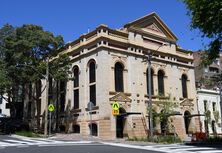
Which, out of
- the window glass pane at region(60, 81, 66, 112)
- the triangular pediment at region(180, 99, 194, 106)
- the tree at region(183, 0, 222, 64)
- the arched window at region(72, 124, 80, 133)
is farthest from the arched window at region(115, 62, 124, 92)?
the tree at region(183, 0, 222, 64)

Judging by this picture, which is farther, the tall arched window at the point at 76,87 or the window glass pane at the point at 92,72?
the tall arched window at the point at 76,87

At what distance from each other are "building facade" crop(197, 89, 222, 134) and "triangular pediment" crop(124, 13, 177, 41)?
38.8 feet

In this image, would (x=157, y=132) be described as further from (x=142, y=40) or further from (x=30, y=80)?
(x=30, y=80)

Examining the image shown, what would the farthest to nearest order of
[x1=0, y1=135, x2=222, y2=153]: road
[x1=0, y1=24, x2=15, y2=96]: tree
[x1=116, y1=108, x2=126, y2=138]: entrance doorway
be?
[x1=116, y1=108, x2=126, y2=138]: entrance doorway < [x1=0, y1=24, x2=15, y2=96]: tree < [x1=0, y1=135, x2=222, y2=153]: road

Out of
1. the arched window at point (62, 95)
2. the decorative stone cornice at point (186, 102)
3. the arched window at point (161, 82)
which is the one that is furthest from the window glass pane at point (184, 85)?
the arched window at point (62, 95)

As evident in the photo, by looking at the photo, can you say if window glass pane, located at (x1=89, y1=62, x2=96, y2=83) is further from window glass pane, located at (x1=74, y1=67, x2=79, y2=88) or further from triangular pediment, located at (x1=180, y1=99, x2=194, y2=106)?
triangular pediment, located at (x1=180, y1=99, x2=194, y2=106)

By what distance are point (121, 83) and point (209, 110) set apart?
2033 cm

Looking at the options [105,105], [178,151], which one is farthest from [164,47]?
[178,151]

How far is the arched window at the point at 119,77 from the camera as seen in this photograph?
3756 cm

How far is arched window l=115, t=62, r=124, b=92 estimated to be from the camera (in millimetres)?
37559

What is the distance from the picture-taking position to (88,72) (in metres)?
38.2

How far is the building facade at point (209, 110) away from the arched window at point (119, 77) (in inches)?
676

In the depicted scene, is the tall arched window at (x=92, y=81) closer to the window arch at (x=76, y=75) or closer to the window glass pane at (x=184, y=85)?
the window arch at (x=76, y=75)

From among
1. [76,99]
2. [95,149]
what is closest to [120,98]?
[76,99]
